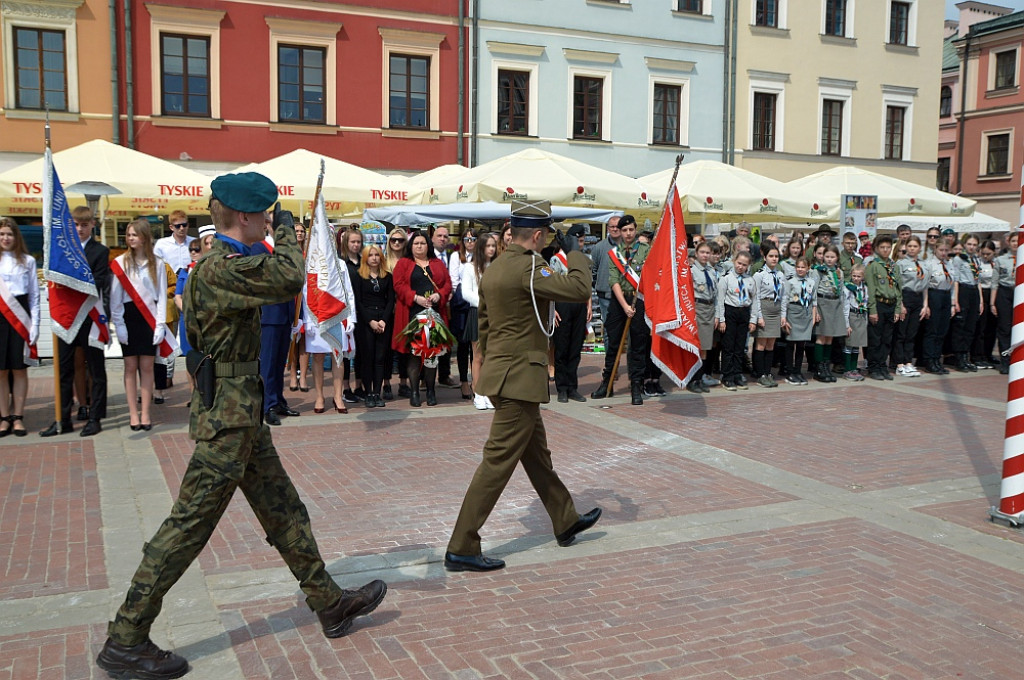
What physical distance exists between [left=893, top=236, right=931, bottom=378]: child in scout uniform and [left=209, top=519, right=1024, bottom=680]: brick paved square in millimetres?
8689

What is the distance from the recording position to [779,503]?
22.2 feet

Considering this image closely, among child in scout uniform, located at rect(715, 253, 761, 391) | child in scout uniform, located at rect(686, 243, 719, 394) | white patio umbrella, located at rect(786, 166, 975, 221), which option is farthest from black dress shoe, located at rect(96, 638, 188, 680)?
white patio umbrella, located at rect(786, 166, 975, 221)

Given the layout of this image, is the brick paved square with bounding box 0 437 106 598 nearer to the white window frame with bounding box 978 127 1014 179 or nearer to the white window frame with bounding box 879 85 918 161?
the white window frame with bounding box 879 85 918 161

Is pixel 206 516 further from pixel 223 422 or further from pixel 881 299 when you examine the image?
pixel 881 299

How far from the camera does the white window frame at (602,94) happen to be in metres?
25.5

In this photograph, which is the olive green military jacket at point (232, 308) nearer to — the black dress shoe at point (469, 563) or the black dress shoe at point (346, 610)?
the black dress shoe at point (346, 610)

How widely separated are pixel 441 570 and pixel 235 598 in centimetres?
115

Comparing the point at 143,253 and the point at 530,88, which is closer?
the point at 143,253

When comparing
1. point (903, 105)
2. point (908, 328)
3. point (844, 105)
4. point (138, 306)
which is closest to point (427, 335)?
point (138, 306)

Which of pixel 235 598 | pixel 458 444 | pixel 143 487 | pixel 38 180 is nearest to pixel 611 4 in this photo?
pixel 38 180

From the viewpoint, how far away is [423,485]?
7.18m

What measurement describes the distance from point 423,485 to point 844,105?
26.9 metres

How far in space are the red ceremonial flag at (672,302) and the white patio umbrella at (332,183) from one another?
21.8ft

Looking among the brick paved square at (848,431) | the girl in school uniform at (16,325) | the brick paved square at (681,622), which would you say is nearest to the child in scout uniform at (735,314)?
the brick paved square at (848,431)
